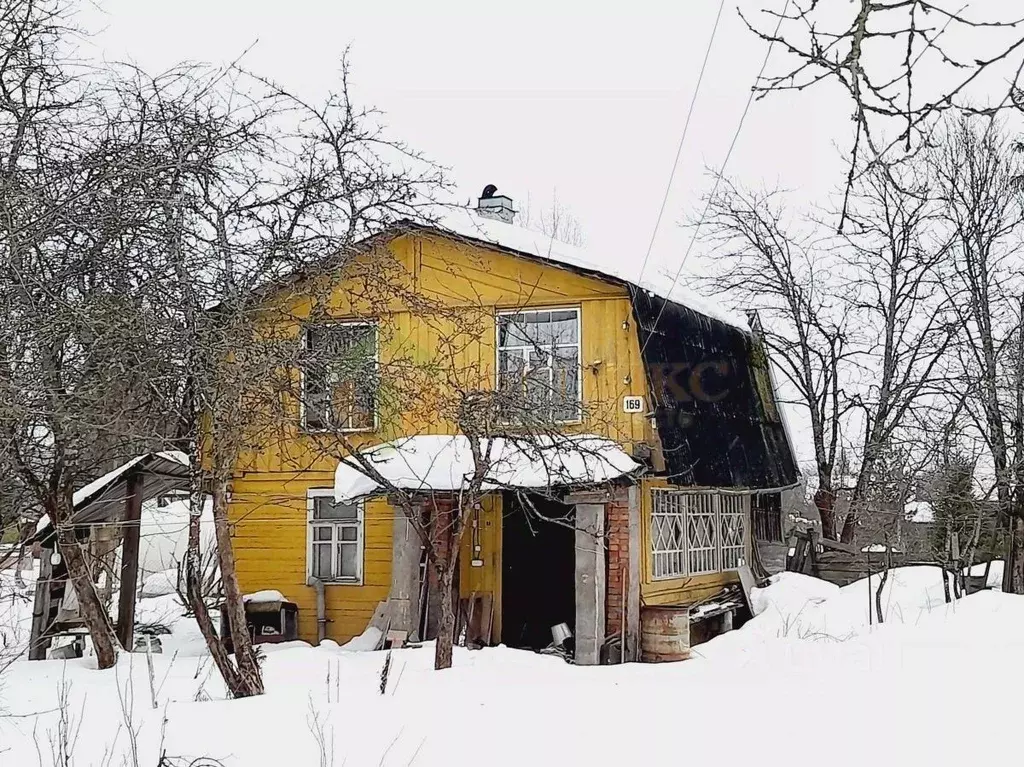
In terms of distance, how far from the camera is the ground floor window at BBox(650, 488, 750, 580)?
13.8 metres

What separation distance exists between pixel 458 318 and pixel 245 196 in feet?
7.91

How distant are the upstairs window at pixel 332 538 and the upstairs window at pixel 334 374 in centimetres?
503

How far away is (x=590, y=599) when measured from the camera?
40.0ft

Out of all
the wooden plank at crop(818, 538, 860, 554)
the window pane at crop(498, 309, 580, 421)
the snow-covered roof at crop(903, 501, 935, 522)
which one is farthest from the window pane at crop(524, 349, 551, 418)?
the wooden plank at crop(818, 538, 860, 554)

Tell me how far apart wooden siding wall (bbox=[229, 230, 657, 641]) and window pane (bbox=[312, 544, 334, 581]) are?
6.2 inches

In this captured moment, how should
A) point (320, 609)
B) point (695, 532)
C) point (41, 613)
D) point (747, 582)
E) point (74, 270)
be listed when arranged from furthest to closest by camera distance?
point (747, 582) → point (695, 532) → point (320, 609) → point (41, 613) → point (74, 270)

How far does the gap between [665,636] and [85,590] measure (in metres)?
6.17

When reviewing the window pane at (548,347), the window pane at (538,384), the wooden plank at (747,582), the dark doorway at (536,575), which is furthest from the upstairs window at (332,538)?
the wooden plank at (747,582)

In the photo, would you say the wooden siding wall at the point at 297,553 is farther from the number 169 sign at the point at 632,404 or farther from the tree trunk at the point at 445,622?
the tree trunk at the point at 445,622

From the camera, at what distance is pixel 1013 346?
1883cm

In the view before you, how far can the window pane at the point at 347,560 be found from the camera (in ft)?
47.0

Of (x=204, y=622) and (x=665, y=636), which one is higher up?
(x=204, y=622)

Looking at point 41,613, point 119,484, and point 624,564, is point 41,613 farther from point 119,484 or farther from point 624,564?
point 624,564

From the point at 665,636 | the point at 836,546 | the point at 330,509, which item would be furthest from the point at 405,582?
the point at 836,546
